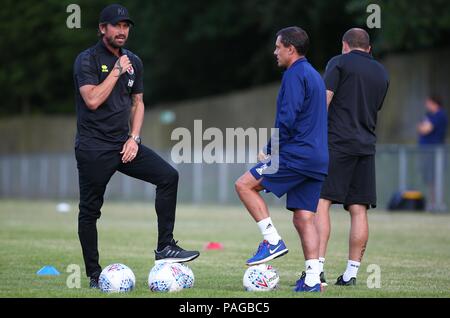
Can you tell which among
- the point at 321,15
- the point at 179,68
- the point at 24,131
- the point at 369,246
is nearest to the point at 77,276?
the point at 369,246

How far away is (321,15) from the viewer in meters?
32.4

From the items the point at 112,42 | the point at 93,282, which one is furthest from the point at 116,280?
the point at 112,42

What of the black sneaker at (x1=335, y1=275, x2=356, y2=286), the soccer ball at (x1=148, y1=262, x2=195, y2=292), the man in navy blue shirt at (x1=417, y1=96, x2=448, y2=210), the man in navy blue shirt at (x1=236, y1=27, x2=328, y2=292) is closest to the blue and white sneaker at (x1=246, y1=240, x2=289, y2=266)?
the man in navy blue shirt at (x1=236, y1=27, x2=328, y2=292)

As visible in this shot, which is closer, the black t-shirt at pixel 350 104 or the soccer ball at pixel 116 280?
the soccer ball at pixel 116 280

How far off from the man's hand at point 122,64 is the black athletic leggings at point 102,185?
0.79 metres

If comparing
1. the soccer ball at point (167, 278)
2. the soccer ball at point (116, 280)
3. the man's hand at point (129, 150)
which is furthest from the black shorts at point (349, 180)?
the soccer ball at point (116, 280)

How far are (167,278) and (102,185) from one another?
1.21 m

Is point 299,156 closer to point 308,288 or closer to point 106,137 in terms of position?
point 308,288

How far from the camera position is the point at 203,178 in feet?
98.5

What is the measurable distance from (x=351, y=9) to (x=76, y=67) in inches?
731

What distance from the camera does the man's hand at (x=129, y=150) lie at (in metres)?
9.51

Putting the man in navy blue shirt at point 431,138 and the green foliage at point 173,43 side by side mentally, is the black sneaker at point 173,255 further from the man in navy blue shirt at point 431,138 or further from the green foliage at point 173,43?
the green foliage at point 173,43

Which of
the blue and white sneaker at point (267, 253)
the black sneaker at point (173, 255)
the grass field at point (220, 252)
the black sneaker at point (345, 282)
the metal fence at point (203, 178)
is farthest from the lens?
the metal fence at point (203, 178)

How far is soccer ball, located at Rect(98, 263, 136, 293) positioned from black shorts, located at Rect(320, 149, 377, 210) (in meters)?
2.24
